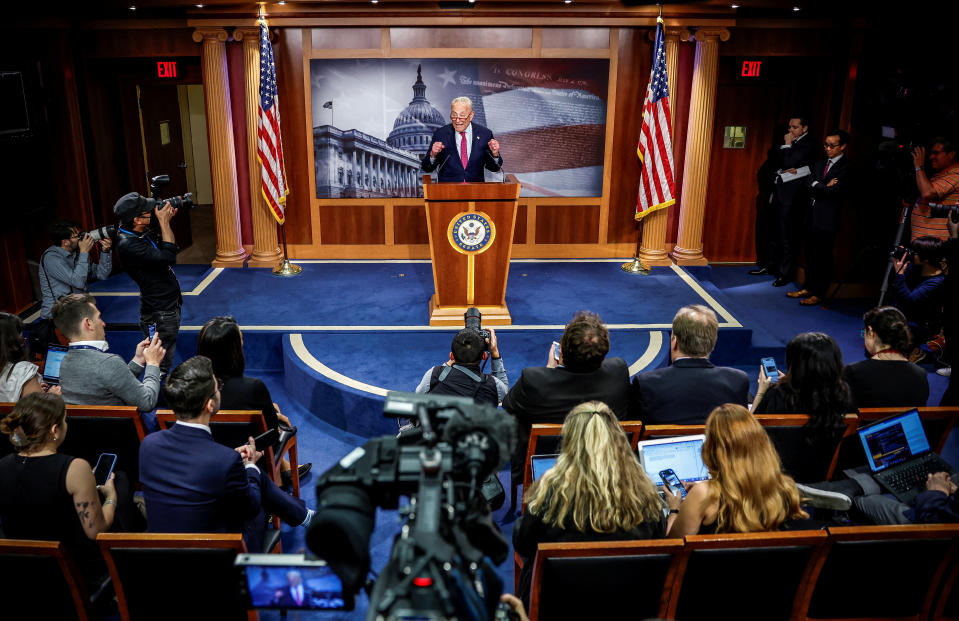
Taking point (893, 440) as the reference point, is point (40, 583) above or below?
below

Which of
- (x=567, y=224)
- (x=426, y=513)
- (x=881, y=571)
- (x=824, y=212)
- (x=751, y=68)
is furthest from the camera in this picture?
(x=567, y=224)

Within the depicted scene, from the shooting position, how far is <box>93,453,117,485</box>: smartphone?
308 centimetres

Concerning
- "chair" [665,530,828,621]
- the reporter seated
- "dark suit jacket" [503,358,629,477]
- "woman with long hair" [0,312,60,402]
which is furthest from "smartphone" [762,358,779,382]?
"woman with long hair" [0,312,60,402]

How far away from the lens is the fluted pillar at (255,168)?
23.1ft

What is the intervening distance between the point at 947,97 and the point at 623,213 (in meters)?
3.10

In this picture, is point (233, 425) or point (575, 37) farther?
point (575, 37)

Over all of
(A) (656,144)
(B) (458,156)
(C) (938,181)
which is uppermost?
(A) (656,144)

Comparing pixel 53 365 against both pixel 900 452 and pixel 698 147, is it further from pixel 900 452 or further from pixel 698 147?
pixel 698 147

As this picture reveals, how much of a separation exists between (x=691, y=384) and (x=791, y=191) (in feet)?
15.8

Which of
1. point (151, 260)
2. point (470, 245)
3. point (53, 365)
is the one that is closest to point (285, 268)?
point (470, 245)

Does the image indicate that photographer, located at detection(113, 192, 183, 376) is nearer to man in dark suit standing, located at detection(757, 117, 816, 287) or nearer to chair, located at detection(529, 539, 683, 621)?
chair, located at detection(529, 539, 683, 621)

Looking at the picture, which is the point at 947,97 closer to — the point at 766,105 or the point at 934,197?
the point at 934,197

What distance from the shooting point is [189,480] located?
2.62 meters

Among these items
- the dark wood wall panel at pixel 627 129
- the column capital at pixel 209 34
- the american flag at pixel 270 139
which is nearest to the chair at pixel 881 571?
the dark wood wall panel at pixel 627 129
